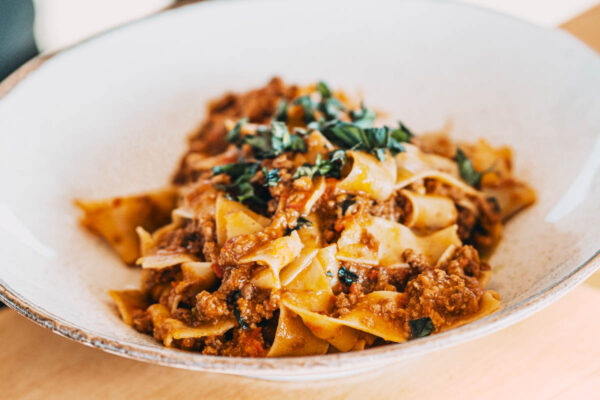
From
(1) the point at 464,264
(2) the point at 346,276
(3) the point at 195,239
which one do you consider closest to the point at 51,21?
(3) the point at 195,239

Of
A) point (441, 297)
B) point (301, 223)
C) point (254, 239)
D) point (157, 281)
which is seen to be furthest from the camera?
point (157, 281)

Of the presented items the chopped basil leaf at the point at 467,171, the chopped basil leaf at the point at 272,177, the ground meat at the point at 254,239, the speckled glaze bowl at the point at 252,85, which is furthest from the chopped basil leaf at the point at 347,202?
the chopped basil leaf at the point at 467,171

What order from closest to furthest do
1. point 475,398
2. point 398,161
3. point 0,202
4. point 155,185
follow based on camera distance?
point 475,398, point 0,202, point 398,161, point 155,185

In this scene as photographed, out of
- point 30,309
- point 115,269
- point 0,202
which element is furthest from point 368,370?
point 0,202

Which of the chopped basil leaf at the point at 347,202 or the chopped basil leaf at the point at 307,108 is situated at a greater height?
the chopped basil leaf at the point at 307,108

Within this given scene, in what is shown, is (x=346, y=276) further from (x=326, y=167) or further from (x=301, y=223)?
(x=326, y=167)

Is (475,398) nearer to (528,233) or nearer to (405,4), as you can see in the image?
(528,233)

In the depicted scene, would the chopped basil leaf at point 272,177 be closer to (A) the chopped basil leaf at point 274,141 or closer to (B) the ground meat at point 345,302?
(A) the chopped basil leaf at point 274,141
